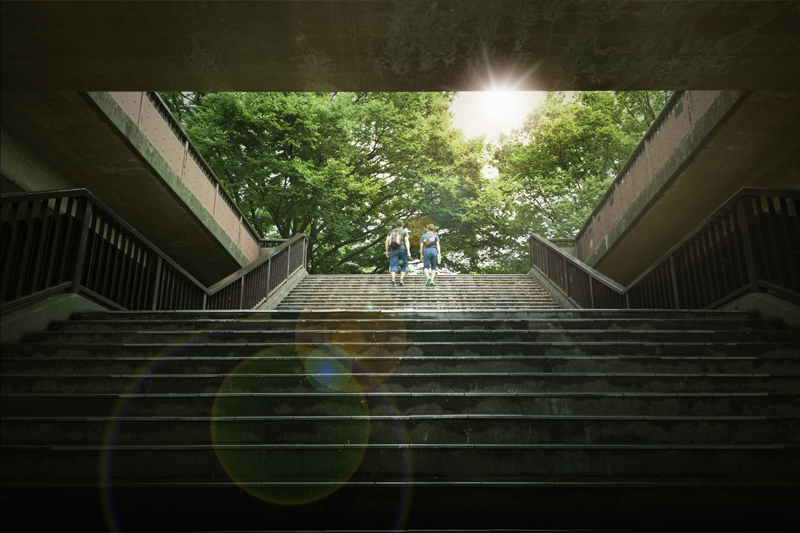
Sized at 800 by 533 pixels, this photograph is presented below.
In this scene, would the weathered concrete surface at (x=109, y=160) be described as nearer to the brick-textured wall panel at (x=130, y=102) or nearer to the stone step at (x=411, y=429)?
the brick-textured wall panel at (x=130, y=102)

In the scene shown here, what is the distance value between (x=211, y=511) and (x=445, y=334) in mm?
2541

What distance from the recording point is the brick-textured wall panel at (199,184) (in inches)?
389

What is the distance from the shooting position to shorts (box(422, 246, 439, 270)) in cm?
1114

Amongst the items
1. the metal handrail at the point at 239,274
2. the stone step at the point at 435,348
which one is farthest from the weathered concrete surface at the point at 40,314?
the metal handrail at the point at 239,274

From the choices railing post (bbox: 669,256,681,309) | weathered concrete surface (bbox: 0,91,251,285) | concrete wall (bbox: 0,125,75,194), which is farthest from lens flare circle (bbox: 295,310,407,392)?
concrete wall (bbox: 0,125,75,194)

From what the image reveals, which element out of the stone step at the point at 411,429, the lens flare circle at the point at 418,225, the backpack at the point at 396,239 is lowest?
the stone step at the point at 411,429

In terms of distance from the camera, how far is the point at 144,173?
834 cm

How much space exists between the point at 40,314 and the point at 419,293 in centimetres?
719

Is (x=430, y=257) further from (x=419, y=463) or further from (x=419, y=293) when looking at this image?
(x=419, y=463)

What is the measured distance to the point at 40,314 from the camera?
15.1 ft

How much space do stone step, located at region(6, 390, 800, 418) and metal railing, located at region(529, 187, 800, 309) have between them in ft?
6.60

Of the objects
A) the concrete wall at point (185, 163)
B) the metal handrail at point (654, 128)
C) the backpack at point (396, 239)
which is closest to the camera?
the concrete wall at point (185, 163)

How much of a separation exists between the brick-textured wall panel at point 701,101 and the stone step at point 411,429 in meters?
5.56

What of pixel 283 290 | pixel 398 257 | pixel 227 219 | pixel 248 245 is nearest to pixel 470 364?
pixel 398 257
